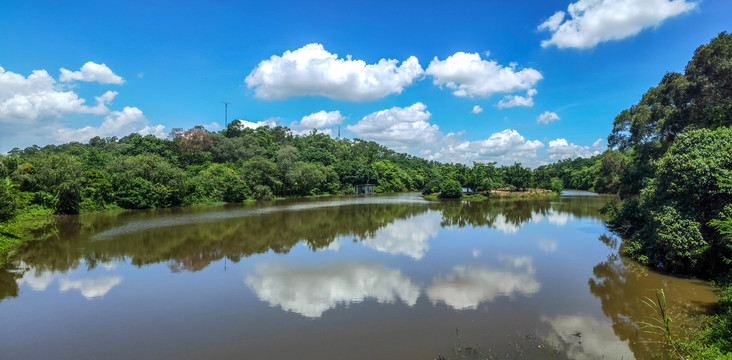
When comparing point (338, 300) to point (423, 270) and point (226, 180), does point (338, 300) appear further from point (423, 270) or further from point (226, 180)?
point (226, 180)

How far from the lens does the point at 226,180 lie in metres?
38.0

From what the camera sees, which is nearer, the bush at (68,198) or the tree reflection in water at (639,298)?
the tree reflection in water at (639,298)

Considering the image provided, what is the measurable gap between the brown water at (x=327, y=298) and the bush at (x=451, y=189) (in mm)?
30156

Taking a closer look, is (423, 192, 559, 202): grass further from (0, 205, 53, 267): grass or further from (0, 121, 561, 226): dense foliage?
(0, 205, 53, 267): grass

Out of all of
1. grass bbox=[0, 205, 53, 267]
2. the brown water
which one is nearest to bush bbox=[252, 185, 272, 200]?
grass bbox=[0, 205, 53, 267]

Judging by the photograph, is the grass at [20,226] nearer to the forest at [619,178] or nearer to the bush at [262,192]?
the forest at [619,178]

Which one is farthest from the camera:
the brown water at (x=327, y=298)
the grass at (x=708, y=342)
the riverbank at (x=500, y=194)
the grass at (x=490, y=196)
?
the riverbank at (x=500, y=194)

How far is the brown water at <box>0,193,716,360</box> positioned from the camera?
645 cm

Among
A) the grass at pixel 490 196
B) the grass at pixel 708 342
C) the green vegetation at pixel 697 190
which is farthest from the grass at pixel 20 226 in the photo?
the grass at pixel 490 196

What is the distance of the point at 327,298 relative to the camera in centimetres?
881

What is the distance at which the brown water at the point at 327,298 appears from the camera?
645cm

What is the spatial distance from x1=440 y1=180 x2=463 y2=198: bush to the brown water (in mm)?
30156

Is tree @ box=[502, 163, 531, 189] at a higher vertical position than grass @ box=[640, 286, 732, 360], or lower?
higher

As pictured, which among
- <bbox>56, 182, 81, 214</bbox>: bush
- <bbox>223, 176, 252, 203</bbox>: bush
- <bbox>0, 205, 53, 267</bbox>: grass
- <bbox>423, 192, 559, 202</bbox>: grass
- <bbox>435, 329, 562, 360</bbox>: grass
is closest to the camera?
<bbox>435, 329, 562, 360</bbox>: grass
